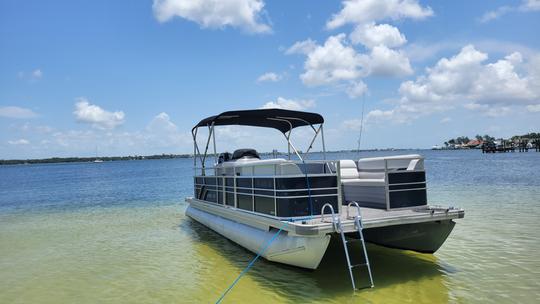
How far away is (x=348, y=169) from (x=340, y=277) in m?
3.18

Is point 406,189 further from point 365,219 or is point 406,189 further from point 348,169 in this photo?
point 348,169

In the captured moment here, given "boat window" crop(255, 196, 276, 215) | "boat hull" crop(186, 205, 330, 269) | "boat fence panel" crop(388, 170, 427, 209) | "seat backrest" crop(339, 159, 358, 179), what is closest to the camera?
"boat hull" crop(186, 205, 330, 269)

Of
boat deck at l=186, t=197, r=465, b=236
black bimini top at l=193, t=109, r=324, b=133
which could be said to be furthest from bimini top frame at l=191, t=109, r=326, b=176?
boat deck at l=186, t=197, r=465, b=236

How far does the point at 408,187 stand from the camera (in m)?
7.51

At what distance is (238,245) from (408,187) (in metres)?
4.25

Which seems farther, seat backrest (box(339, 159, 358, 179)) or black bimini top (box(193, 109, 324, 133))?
black bimini top (box(193, 109, 324, 133))

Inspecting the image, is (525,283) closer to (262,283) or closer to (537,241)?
(537,241)

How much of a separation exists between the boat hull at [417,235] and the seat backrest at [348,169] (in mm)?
1584

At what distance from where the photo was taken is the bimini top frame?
9.47 m

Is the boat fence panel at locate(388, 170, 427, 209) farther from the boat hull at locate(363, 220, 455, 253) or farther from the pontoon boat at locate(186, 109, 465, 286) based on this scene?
the boat hull at locate(363, 220, 455, 253)

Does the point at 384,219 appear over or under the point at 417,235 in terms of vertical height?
over

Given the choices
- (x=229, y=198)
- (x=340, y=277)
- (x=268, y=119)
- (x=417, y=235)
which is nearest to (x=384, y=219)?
(x=340, y=277)

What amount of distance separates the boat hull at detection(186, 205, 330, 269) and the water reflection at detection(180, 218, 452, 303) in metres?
0.34

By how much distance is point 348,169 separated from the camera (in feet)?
30.7
